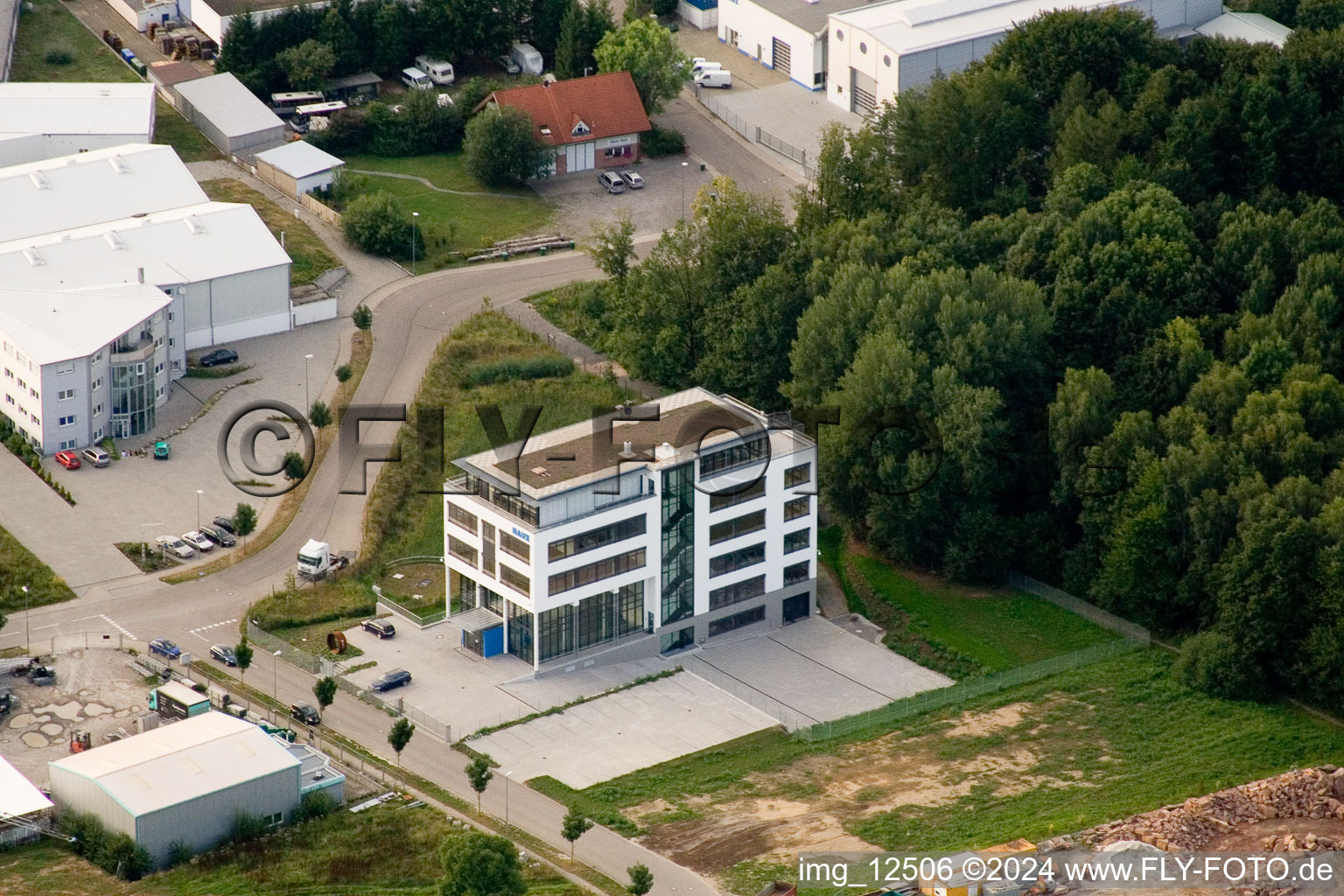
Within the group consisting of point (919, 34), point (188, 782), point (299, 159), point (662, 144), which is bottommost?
point (188, 782)

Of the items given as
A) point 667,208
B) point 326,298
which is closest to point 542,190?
point 667,208

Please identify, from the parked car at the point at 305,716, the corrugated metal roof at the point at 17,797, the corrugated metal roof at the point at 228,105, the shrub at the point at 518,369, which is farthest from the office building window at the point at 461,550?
the corrugated metal roof at the point at 228,105

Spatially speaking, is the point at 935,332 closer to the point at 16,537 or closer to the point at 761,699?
the point at 761,699

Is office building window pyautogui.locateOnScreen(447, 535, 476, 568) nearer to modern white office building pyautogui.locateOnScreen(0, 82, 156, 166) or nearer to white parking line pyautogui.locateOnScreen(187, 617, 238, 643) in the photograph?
white parking line pyautogui.locateOnScreen(187, 617, 238, 643)

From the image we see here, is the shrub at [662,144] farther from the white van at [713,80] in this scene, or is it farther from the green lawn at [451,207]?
the green lawn at [451,207]

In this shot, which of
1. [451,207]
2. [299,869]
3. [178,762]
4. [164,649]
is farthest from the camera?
[451,207]

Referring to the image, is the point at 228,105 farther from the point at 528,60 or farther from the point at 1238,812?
the point at 1238,812

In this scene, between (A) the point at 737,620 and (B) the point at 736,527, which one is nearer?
(B) the point at 736,527

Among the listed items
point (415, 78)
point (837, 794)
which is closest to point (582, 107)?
point (415, 78)
